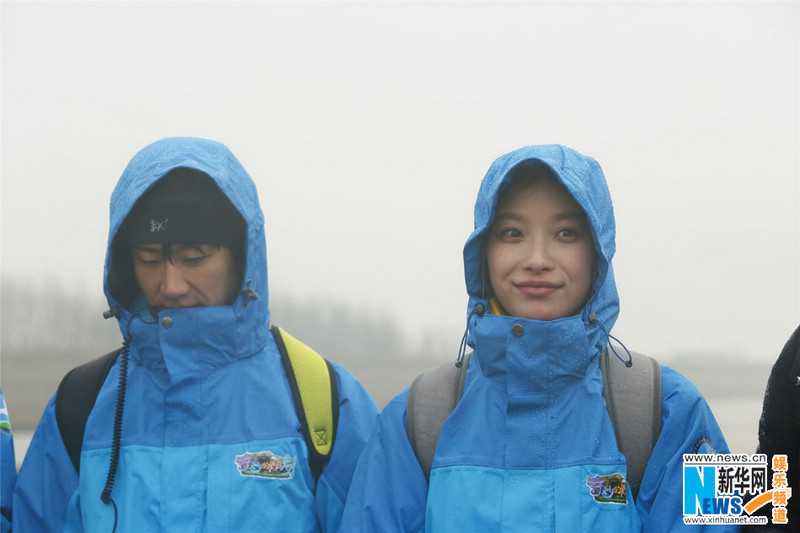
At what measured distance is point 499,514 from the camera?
243 cm

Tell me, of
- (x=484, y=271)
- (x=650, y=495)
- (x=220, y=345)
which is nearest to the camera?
(x=650, y=495)

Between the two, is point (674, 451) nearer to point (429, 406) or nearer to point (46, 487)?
point (429, 406)

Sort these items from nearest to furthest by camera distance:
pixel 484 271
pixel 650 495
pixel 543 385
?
pixel 650 495 → pixel 543 385 → pixel 484 271

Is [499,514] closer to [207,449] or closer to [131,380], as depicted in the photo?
[207,449]

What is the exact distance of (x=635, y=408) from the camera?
8.14ft

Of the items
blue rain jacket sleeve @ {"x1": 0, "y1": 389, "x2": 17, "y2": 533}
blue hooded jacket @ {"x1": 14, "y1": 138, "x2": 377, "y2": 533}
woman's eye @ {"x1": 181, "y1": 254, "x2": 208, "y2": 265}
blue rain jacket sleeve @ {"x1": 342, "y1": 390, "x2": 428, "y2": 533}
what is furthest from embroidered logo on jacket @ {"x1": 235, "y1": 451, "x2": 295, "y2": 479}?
blue rain jacket sleeve @ {"x1": 0, "y1": 389, "x2": 17, "y2": 533}

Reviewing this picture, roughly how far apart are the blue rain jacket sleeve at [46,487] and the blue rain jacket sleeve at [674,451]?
1933mm

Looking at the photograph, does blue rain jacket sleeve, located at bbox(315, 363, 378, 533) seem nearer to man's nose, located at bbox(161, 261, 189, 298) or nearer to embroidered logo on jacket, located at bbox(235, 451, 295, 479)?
embroidered logo on jacket, located at bbox(235, 451, 295, 479)

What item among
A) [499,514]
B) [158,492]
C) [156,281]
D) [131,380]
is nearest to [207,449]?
[158,492]

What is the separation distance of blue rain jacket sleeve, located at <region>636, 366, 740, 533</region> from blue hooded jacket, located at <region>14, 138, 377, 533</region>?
1.00m

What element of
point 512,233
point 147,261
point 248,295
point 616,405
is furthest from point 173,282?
point 616,405

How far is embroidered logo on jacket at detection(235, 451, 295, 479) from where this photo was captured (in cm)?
277

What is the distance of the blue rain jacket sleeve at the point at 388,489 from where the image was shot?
2.52m

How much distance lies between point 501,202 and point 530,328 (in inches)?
17.4
